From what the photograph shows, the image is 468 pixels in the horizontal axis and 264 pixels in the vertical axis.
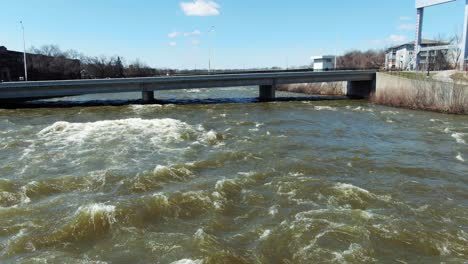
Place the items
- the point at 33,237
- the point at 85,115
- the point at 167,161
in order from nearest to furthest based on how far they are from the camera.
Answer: the point at 33,237
the point at 167,161
the point at 85,115

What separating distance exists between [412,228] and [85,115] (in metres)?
35.0

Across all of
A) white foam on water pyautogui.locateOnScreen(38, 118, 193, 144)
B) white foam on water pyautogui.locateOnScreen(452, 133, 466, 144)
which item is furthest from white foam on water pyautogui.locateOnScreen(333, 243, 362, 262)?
white foam on water pyautogui.locateOnScreen(452, 133, 466, 144)

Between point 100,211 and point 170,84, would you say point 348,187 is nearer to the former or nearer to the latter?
point 100,211

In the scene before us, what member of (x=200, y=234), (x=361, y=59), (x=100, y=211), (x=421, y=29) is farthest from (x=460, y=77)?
(x=361, y=59)

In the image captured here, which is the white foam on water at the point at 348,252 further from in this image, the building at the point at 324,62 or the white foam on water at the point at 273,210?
the building at the point at 324,62

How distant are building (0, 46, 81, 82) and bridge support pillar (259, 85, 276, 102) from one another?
59.0 metres

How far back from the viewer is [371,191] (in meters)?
15.1

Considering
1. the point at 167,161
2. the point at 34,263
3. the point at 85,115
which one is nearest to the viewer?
the point at 34,263

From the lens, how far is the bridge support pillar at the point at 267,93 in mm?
57881

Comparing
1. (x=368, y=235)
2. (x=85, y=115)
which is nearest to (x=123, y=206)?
(x=368, y=235)

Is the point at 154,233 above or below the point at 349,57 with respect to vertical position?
below

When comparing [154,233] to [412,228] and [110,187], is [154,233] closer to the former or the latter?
[110,187]

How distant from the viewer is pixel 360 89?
64750 millimetres

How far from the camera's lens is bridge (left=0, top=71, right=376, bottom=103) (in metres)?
45.7
